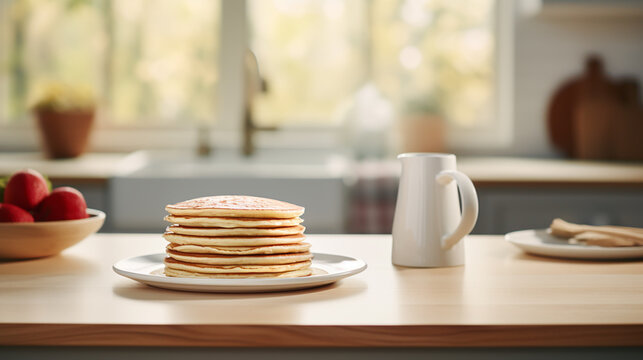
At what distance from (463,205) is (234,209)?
1.04 ft

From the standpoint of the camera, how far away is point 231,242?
89 centimetres

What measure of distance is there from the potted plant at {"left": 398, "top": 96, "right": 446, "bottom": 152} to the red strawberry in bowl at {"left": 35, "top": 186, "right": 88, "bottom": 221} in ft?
7.13

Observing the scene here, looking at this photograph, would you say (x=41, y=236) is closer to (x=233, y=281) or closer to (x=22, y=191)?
(x=22, y=191)

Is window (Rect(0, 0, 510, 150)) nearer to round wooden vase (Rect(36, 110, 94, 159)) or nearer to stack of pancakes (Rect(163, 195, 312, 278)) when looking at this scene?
round wooden vase (Rect(36, 110, 94, 159))

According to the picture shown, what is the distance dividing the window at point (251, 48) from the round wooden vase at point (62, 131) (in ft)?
1.38

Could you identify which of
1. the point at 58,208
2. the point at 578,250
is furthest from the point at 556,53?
the point at 58,208

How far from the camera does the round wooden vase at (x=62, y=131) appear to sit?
294 centimetres

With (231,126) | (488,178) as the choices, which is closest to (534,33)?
(488,178)

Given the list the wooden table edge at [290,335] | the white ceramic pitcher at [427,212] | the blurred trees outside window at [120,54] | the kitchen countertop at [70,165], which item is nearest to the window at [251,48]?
the blurred trees outside window at [120,54]

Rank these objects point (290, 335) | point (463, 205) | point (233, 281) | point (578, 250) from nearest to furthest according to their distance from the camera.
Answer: point (290, 335)
point (233, 281)
point (463, 205)
point (578, 250)

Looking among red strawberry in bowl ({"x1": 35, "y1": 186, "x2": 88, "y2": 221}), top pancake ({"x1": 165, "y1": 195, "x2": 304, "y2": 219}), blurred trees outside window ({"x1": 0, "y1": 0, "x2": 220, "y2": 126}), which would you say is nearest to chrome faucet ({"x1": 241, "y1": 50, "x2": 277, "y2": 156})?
blurred trees outside window ({"x1": 0, "y1": 0, "x2": 220, "y2": 126})

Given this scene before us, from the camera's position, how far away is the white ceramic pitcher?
3.49 ft

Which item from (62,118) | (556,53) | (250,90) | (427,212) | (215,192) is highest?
(556,53)

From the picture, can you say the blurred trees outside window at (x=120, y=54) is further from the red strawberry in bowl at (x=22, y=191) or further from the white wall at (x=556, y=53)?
the red strawberry in bowl at (x=22, y=191)
